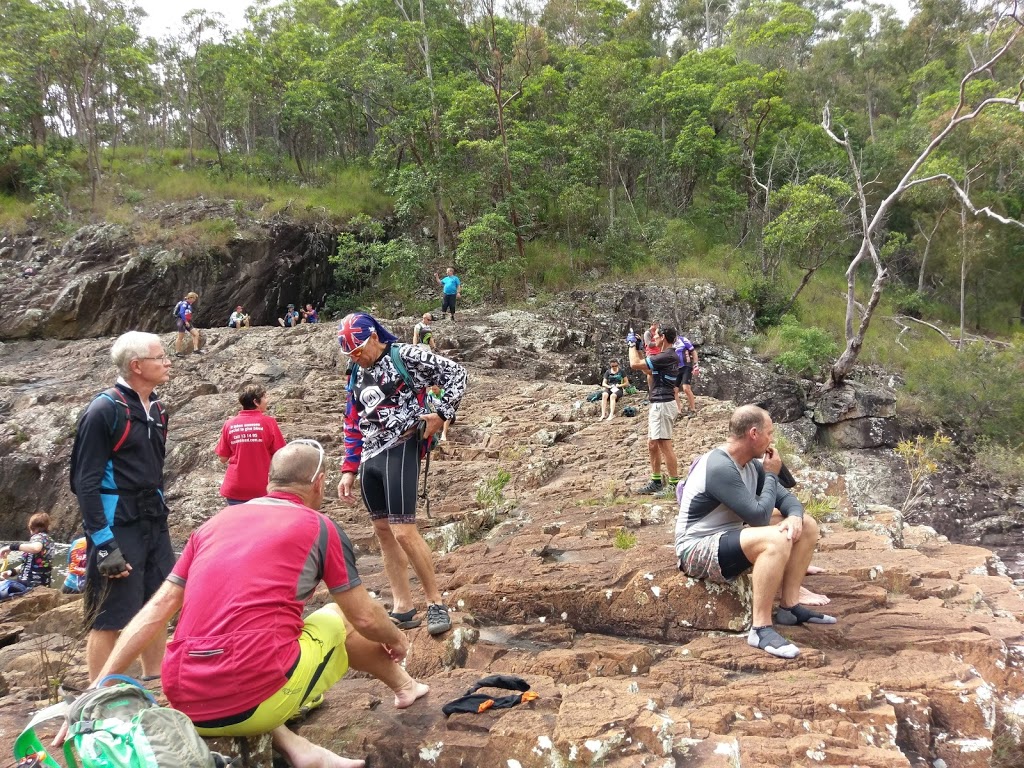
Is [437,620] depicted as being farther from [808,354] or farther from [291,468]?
[808,354]

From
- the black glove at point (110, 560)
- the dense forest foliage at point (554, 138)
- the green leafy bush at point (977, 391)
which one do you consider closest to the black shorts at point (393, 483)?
the black glove at point (110, 560)

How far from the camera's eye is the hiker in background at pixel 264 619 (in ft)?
7.16

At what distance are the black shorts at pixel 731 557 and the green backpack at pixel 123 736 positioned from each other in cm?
254

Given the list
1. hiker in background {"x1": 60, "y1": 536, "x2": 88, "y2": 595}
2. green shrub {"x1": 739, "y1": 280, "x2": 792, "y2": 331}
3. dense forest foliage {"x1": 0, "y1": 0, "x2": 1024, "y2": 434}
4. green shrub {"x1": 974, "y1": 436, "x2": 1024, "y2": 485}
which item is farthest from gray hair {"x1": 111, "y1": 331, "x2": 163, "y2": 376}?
green shrub {"x1": 739, "y1": 280, "x2": 792, "y2": 331}

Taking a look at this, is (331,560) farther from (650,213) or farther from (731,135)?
(731,135)

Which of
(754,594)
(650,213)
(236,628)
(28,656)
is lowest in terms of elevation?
(28,656)

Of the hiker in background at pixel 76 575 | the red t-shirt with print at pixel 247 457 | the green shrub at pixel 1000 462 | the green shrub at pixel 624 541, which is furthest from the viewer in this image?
the green shrub at pixel 1000 462

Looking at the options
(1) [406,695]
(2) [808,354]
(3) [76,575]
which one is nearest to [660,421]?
(1) [406,695]

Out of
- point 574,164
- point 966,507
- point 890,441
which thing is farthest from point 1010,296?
point 574,164

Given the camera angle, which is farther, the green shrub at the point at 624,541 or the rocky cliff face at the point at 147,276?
the rocky cliff face at the point at 147,276

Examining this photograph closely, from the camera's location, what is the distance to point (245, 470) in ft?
15.1

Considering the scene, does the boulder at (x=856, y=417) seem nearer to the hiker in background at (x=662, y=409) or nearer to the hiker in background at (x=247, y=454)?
the hiker in background at (x=662, y=409)

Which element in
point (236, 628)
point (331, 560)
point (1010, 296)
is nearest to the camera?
point (236, 628)

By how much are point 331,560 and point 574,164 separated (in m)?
24.0
